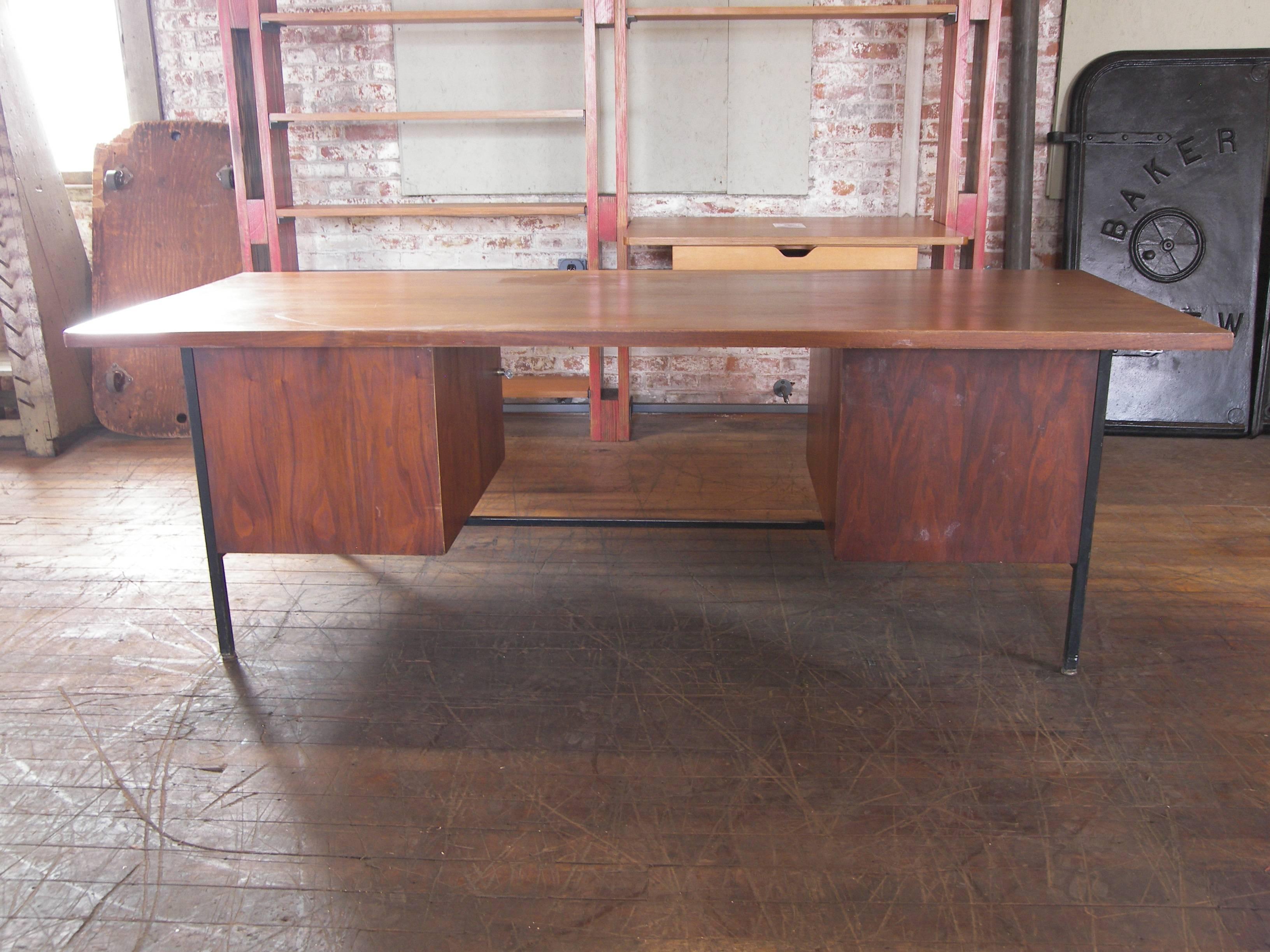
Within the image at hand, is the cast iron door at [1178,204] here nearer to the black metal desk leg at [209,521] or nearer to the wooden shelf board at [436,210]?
the wooden shelf board at [436,210]

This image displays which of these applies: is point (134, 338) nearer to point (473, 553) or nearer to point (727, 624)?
point (473, 553)

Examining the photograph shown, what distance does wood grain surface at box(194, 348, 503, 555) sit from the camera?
6.89 feet

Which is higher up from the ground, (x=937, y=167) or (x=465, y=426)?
(x=937, y=167)

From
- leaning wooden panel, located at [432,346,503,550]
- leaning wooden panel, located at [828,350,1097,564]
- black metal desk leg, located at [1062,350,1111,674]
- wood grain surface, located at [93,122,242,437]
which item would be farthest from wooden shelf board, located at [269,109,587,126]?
black metal desk leg, located at [1062,350,1111,674]

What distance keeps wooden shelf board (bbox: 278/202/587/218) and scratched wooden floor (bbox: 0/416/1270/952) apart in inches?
54.1

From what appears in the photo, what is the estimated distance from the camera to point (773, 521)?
274 centimetres

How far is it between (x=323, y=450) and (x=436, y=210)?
196cm

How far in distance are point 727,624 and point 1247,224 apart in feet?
9.77

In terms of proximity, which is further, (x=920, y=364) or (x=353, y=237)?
(x=353, y=237)

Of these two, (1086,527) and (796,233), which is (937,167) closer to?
(796,233)

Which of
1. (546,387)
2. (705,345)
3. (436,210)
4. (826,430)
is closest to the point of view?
(705,345)

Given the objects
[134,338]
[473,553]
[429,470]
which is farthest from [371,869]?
[473,553]

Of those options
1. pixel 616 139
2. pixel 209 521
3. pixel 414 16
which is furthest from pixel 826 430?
pixel 414 16

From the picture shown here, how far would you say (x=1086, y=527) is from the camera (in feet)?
7.02
